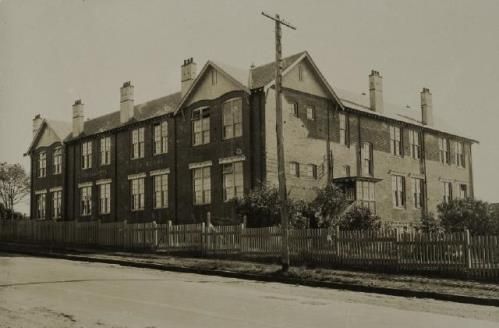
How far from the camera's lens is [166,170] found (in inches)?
1329

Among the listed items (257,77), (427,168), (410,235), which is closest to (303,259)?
(410,235)

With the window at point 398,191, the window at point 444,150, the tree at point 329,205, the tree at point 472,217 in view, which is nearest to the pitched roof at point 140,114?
the tree at point 329,205

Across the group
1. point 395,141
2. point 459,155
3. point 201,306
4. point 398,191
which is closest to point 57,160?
point 395,141

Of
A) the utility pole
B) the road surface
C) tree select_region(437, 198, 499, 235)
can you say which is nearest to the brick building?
tree select_region(437, 198, 499, 235)

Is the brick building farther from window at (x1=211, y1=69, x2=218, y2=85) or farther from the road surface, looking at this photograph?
the road surface

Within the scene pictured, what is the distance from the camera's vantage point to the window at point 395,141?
3662 cm

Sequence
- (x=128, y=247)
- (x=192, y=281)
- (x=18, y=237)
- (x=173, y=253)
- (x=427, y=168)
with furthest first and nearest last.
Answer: (x=427, y=168), (x=18, y=237), (x=128, y=247), (x=173, y=253), (x=192, y=281)

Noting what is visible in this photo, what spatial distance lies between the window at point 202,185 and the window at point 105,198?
901 cm

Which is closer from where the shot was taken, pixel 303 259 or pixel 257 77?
pixel 303 259

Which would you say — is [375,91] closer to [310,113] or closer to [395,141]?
[395,141]

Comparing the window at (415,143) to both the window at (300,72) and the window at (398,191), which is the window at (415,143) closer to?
the window at (398,191)

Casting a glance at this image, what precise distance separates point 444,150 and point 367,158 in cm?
894

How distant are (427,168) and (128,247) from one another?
2112 cm

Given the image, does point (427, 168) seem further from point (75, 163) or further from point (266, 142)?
point (75, 163)
